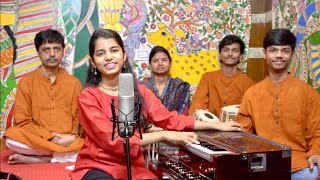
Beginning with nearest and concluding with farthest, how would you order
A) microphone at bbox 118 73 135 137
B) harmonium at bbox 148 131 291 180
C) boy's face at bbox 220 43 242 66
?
microphone at bbox 118 73 135 137, harmonium at bbox 148 131 291 180, boy's face at bbox 220 43 242 66

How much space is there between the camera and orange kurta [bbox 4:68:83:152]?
4.38 metres

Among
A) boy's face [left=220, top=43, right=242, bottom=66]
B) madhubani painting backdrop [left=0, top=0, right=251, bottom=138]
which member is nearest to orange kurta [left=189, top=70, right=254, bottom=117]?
boy's face [left=220, top=43, right=242, bottom=66]

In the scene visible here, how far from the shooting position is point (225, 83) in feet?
15.9

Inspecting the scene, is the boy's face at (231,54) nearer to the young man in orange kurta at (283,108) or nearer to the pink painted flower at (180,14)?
the pink painted flower at (180,14)

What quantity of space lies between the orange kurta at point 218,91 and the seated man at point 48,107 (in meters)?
1.39

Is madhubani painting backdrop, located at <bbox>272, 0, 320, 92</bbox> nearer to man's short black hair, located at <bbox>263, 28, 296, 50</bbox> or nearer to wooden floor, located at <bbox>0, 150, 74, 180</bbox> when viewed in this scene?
man's short black hair, located at <bbox>263, 28, 296, 50</bbox>

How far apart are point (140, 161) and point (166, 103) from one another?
2.28 m

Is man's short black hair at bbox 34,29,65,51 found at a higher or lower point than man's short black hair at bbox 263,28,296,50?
higher

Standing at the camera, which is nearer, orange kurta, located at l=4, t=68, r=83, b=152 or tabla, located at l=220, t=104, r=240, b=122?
tabla, located at l=220, t=104, r=240, b=122

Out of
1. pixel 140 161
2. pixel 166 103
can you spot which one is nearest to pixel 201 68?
pixel 166 103

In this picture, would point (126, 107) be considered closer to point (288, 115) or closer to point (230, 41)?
point (288, 115)

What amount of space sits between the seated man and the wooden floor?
0.51ft

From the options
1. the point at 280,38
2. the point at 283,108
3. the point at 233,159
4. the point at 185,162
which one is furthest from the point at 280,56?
the point at 233,159

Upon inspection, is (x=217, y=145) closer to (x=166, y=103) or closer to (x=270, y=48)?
(x=270, y=48)
